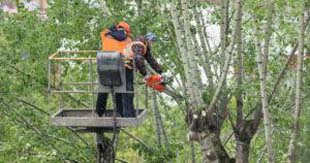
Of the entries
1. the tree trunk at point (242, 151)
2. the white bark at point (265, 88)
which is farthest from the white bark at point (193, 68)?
the tree trunk at point (242, 151)

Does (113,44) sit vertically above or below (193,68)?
above

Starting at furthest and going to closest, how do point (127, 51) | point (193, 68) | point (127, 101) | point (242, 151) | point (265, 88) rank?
1. point (242, 151)
2. point (193, 68)
3. point (127, 101)
4. point (127, 51)
5. point (265, 88)

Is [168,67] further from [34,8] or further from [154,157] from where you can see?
[34,8]

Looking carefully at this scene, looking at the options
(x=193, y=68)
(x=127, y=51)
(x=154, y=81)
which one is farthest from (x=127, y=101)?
(x=193, y=68)

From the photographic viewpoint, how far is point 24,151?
506 inches

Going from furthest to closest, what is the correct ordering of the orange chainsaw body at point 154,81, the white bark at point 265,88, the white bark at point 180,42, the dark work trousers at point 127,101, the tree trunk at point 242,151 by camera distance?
1. the tree trunk at point 242,151
2. the orange chainsaw body at point 154,81
3. the dark work trousers at point 127,101
4. the white bark at point 180,42
5. the white bark at point 265,88

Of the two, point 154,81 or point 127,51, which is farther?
point 154,81

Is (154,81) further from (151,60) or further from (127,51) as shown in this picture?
(127,51)

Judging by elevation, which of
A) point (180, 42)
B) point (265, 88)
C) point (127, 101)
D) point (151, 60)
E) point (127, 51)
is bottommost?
point (127, 101)

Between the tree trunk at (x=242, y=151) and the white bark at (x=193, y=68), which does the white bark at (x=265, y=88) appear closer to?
the white bark at (x=193, y=68)

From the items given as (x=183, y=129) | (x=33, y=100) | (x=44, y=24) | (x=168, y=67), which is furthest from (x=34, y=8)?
(x=183, y=129)

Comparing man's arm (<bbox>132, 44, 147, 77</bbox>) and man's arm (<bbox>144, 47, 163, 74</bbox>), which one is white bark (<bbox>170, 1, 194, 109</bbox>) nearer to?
man's arm (<bbox>144, 47, 163, 74</bbox>)

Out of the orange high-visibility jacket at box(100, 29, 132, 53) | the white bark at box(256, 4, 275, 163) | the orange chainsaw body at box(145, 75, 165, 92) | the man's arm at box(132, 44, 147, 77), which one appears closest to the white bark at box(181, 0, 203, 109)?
the orange chainsaw body at box(145, 75, 165, 92)

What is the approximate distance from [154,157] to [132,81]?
289 cm
